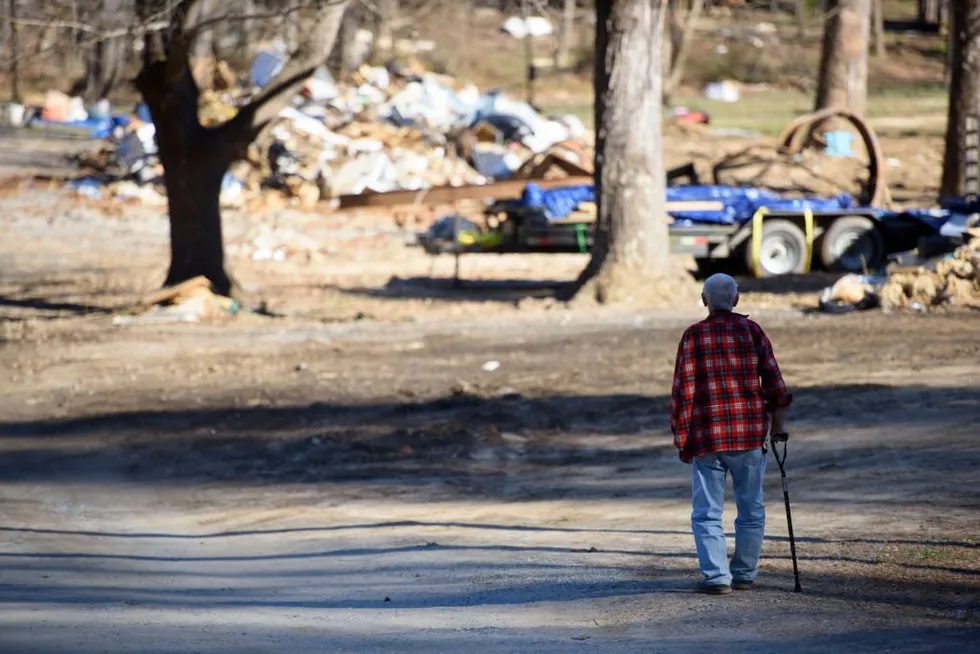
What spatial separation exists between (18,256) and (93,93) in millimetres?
32118

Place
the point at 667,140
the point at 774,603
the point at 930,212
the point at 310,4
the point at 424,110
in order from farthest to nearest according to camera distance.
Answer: the point at 424,110 → the point at 667,140 → the point at 930,212 → the point at 310,4 → the point at 774,603

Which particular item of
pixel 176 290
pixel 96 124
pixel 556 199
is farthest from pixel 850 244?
pixel 96 124

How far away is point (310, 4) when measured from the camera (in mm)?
17766

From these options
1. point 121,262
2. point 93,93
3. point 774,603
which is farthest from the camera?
point 93,93

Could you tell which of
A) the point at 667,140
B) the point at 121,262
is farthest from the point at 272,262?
the point at 667,140

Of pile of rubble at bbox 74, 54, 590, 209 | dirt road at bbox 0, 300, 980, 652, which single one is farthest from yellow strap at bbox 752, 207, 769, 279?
pile of rubble at bbox 74, 54, 590, 209

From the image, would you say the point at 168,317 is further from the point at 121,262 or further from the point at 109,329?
the point at 121,262

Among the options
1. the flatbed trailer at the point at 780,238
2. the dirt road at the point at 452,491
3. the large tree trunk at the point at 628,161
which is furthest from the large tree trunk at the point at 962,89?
the dirt road at the point at 452,491

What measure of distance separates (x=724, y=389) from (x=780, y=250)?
1410 centimetres

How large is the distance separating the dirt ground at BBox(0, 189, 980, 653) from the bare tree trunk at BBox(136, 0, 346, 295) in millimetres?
1279

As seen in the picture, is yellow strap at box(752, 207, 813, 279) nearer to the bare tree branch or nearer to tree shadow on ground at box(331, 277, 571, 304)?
tree shadow on ground at box(331, 277, 571, 304)

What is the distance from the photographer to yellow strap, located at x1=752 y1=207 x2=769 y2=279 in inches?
794

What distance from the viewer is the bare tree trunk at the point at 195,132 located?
62.8 feet

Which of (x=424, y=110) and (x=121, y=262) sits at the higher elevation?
(x=424, y=110)
